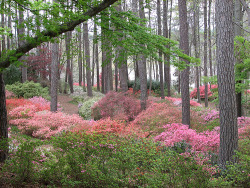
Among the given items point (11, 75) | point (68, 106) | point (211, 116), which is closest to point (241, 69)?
point (211, 116)

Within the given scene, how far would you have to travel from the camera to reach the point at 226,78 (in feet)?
16.6

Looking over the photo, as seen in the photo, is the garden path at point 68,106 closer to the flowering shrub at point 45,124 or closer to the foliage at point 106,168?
the flowering shrub at point 45,124

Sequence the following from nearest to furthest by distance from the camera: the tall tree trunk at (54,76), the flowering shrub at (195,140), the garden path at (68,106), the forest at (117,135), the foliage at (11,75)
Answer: the forest at (117,135) < the flowering shrub at (195,140) < the tall tree trunk at (54,76) < the garden path at (68,106) < the foliage at (11,75)

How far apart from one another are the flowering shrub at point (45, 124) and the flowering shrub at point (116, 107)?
2.45 metres

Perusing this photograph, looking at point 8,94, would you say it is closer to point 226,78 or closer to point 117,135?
point 117,135

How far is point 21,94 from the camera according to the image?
14172 mm

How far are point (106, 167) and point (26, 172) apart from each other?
1.50 metres

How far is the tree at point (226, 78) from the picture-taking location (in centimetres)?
501

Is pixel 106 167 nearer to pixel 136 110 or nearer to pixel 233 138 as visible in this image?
pixel 233 138

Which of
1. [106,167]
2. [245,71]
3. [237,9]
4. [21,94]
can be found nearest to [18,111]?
[21,94]

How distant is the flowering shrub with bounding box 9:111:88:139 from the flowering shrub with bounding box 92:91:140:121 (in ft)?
8.04

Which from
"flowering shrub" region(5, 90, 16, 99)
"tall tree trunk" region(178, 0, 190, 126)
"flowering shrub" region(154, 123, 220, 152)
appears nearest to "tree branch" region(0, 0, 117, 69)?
"flowering shrub" region(154, 123, 220, 152)

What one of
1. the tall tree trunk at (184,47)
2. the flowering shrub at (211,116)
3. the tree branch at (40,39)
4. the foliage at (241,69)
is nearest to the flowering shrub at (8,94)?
the tall tree trunk at (184,47)

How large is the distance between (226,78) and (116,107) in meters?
7.27
